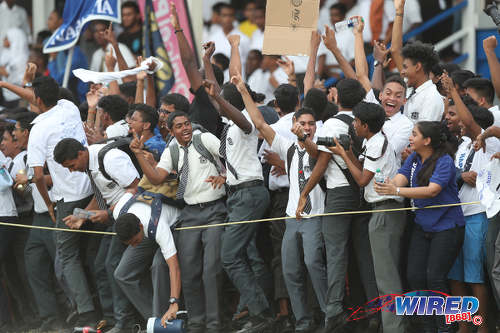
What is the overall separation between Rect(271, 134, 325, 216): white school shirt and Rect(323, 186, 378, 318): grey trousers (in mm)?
196

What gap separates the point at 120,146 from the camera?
27.6ft

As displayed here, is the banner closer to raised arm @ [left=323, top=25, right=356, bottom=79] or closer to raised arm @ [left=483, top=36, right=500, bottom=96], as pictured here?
raised arm @ [left=323, top=25, right=356, bottom=79]

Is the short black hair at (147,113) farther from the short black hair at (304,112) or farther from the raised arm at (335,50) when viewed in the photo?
the raised arm at (335,50)

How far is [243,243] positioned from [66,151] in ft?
6.15

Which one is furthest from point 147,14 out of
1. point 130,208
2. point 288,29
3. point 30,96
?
point 130,208

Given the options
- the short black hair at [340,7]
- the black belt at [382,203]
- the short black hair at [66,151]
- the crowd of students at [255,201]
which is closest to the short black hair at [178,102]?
the crowd of students at [255,201]

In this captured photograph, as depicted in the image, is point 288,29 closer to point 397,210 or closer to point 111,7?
point 397,210

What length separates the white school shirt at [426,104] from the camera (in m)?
7.71

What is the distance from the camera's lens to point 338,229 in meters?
7.38

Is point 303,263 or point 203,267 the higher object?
point 303,263

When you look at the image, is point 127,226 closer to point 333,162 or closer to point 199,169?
point 199,169

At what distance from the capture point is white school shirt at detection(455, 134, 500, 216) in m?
7.18

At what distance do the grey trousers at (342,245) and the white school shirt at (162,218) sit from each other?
1.46 meters

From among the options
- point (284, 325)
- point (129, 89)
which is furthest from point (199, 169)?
point (129, 89)
